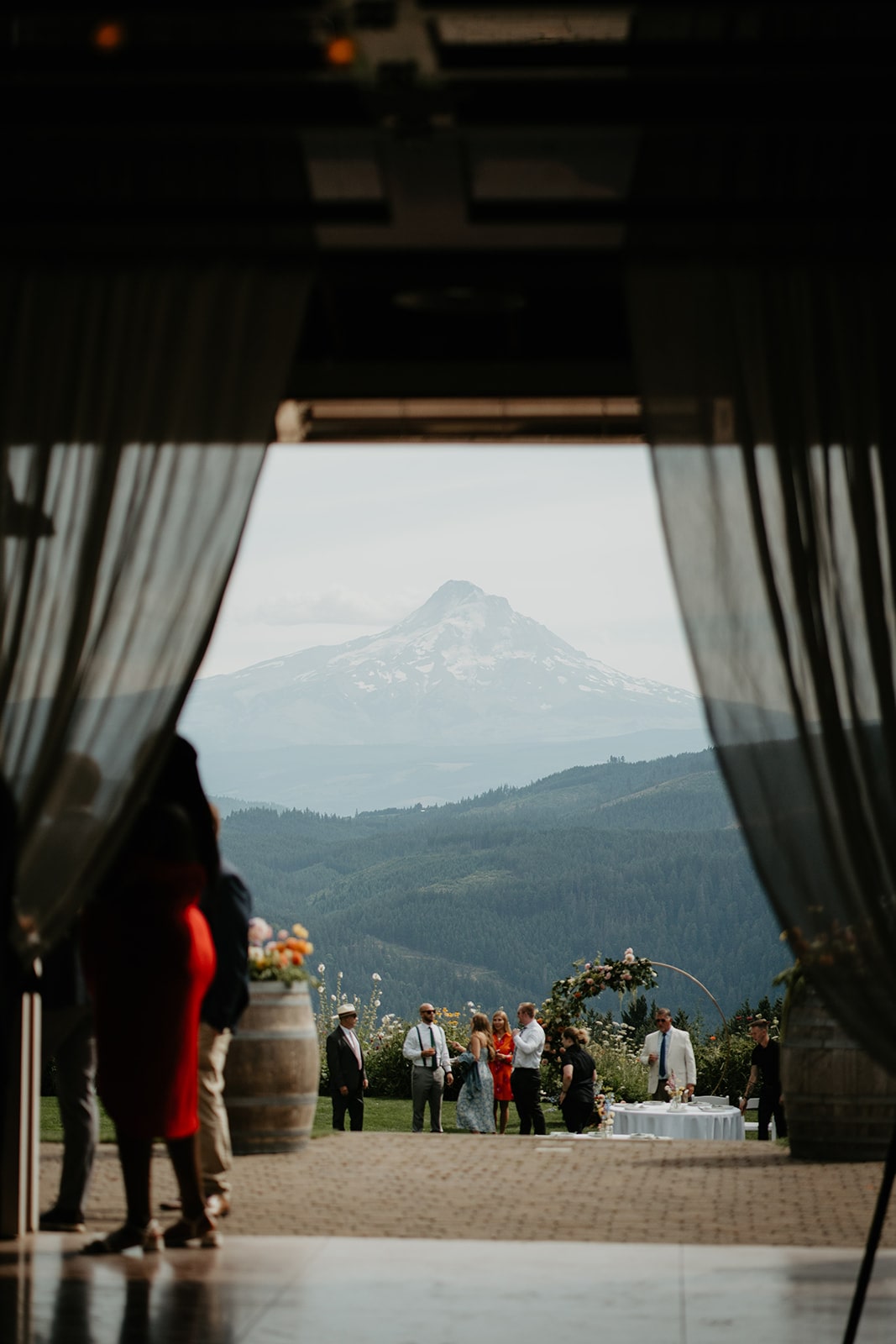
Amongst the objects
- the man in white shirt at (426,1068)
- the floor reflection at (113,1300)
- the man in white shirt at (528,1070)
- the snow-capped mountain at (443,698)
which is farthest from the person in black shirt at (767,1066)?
the snow-capped mountain at (443,698)

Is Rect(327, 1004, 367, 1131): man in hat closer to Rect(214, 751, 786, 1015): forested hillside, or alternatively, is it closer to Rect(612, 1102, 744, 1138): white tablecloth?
Rect(612, 1102, 744, 1138): white tablecloth

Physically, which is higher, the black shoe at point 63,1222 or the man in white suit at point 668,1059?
the black shoe at point 63,1222

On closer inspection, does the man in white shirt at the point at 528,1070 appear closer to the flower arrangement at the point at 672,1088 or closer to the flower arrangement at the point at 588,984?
the flower arrangement at the point at 588,984

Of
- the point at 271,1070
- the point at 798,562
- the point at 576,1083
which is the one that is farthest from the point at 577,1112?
the point at 798,562

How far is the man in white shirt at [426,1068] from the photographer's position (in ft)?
45.8

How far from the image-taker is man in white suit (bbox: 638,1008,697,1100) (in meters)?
12.6

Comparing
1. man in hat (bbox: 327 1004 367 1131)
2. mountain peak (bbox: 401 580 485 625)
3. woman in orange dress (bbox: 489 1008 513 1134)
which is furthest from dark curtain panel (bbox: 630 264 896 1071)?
mountain peak (bbox: 401 580 485 625)

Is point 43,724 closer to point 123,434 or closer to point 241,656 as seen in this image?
point 123,434

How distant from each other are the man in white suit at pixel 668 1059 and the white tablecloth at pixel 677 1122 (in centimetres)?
146

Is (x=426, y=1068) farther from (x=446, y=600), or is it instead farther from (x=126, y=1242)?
(x=446, y=600)

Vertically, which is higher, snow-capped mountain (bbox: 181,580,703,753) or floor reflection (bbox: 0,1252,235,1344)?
snow-capped mountain (bbox: 181,580,703,753)

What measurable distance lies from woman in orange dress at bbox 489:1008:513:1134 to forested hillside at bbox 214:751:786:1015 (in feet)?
155

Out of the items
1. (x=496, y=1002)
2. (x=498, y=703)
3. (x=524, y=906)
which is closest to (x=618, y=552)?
(x=498, y=703)

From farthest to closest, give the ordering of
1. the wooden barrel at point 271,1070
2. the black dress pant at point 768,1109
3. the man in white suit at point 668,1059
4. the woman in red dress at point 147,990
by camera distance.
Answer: the man in white suit at point 668,1059 → the black dress pant at point 768,1109 → the wooden barrel at point 271,1070 → the woman in red dress at point 147,990
